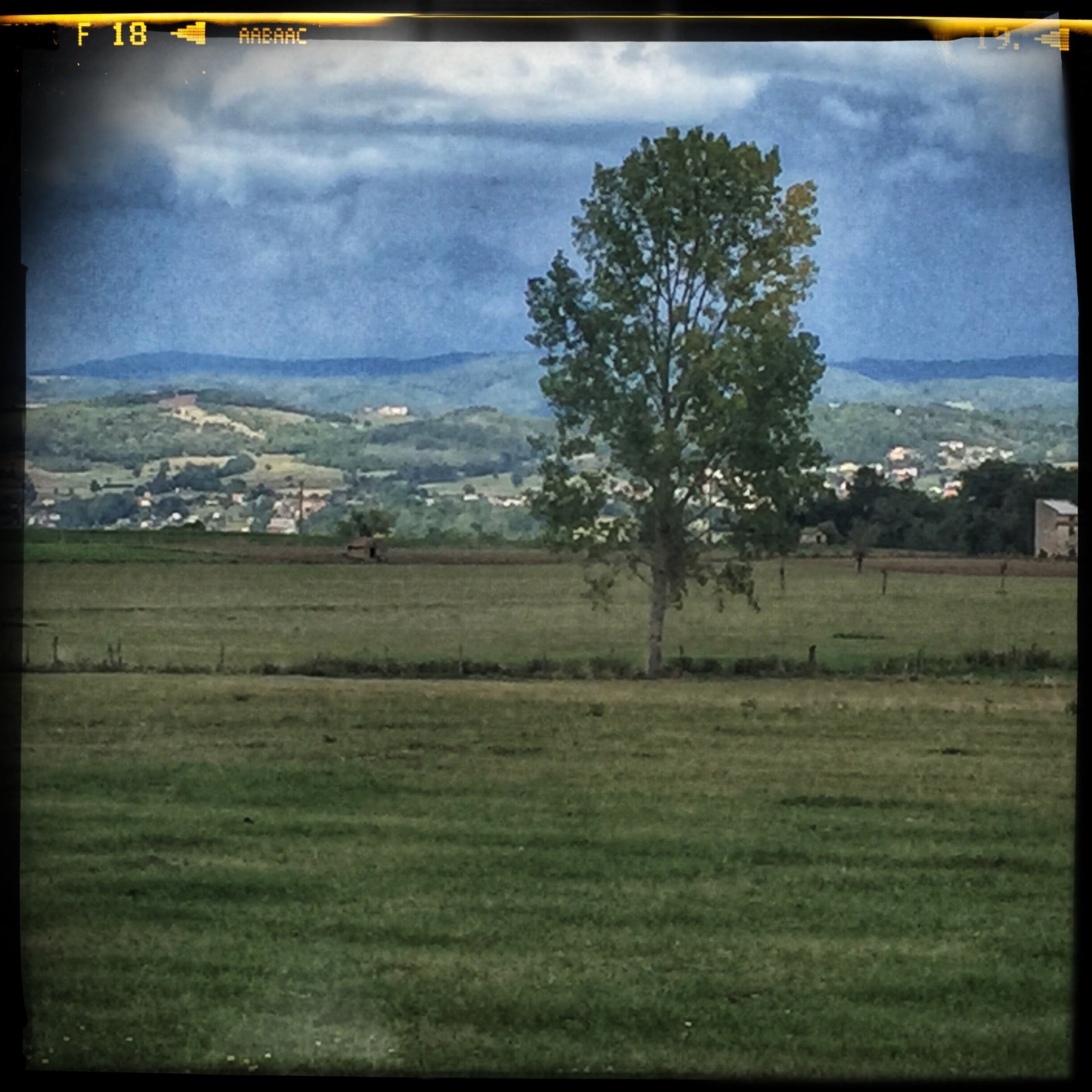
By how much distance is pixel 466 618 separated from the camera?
342cm

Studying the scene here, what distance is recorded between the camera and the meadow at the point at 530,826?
3219 millimetres

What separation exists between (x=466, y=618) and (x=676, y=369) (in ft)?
2.34

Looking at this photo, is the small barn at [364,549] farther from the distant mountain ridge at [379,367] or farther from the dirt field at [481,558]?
the distant mountain ridge at [379,367]

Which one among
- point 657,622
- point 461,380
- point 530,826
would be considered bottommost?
point 530,826

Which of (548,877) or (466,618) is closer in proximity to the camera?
(548,877)

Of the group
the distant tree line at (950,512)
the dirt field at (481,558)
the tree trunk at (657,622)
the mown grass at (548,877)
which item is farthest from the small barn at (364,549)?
the distant tree line at (950,512)

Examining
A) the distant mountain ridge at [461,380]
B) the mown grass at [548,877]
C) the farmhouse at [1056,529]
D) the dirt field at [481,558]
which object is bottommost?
the mown grass at [548,877]

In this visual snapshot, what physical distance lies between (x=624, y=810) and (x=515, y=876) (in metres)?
0.27

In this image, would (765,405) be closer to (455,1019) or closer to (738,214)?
(738,214)

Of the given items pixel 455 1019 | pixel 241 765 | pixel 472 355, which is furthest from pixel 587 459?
pixel 455 1019

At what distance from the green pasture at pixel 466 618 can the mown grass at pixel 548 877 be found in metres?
0.08

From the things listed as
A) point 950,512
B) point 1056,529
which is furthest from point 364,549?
point 1056,529

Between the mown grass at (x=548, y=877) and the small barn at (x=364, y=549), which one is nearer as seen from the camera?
the mown grass at (x=548, y=877)

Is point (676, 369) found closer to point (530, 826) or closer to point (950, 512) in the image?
point (950, 512)
